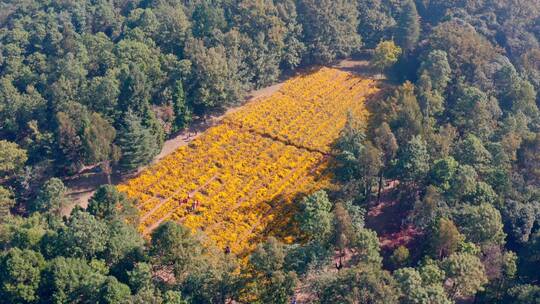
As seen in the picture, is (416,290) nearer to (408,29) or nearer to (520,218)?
(520,218)

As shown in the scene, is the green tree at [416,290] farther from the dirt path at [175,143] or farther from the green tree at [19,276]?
the dirt path at [175,143]

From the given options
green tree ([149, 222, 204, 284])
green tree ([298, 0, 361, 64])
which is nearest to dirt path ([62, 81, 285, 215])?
green tree ([298, 0, 361, 64])

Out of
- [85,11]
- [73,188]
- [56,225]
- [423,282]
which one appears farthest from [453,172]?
[85,11]

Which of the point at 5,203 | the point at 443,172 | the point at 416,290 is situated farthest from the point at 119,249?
the point at 443,172

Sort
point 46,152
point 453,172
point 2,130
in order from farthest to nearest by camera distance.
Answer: point 2,130 < point 46,152 < point 453,172

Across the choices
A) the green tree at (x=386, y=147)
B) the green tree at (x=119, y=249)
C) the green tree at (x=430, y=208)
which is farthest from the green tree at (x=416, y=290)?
the green tree at (x=119, y=249)

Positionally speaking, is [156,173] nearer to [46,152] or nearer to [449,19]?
[46,152]

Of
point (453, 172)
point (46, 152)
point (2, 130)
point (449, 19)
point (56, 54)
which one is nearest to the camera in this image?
point (453, 172)
